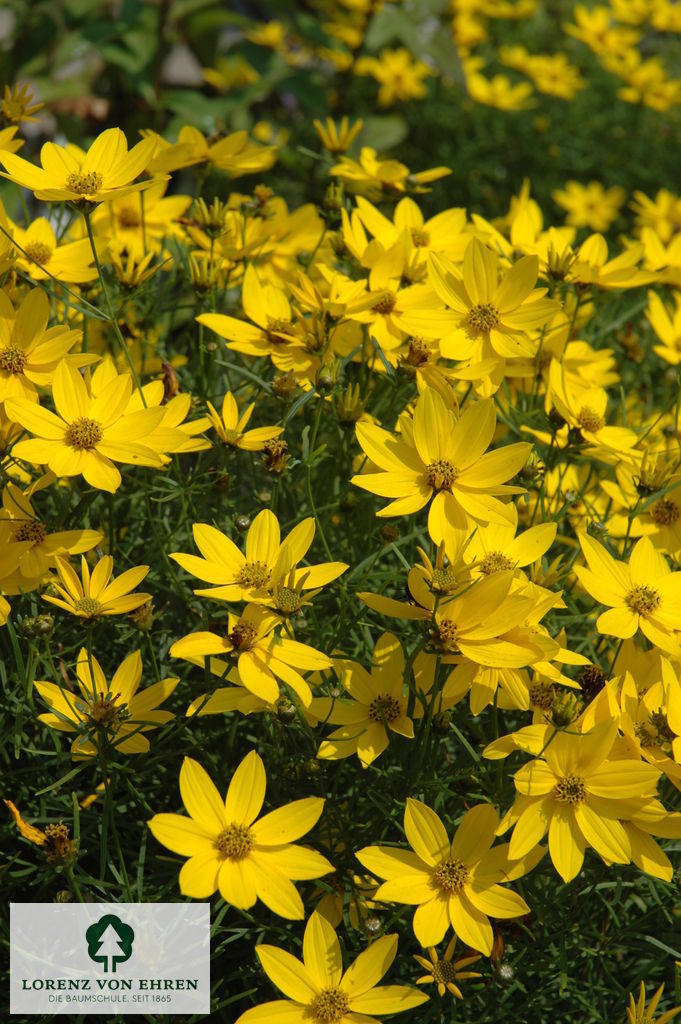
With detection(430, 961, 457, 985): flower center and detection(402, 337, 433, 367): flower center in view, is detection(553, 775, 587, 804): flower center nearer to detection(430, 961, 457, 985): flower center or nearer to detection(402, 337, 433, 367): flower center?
detection(430, 961, 457, 985): flower center

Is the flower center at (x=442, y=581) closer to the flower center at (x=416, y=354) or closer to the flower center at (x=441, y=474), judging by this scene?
the flower center at (x=441, y=474)

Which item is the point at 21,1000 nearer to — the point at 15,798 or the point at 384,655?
the point at 15,798

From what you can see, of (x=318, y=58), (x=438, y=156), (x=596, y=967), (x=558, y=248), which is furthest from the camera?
(x=318, y=58)

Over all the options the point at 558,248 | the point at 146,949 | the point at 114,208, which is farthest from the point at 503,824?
the point at 114,208

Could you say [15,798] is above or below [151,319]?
below

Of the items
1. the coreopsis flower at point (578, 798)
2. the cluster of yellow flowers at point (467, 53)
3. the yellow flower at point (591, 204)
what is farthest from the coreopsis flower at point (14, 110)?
the yellow flower at point (591, 204)

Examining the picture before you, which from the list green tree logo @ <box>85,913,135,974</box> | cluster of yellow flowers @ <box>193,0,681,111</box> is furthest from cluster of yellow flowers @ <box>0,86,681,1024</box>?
cluster of yellow flowers @ <box>193,0,681,111</box>

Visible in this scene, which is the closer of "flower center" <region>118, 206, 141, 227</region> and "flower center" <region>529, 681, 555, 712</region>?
"flower center" <region>529, 681, 555, 712</region>
